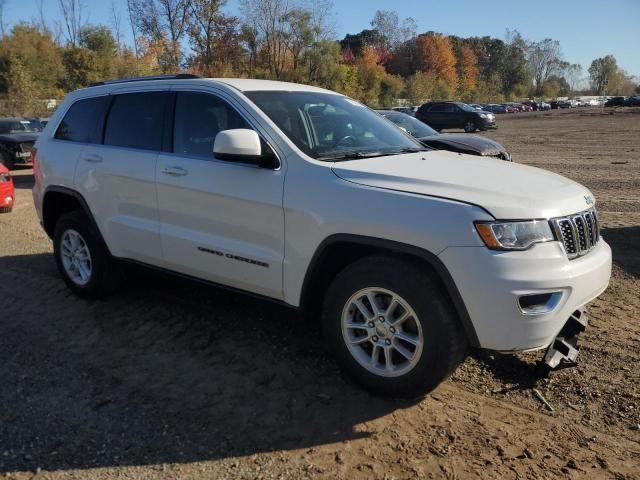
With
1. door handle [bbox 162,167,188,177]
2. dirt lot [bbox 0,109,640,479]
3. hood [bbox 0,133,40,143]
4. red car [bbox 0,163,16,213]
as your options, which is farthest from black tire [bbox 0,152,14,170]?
door handle [bbox 162,167,188,177]

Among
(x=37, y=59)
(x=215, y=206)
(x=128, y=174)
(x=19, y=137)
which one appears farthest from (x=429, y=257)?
(x=37, y=59)

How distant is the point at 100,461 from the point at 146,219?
2.05 metres

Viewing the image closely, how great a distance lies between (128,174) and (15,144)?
13946 mm

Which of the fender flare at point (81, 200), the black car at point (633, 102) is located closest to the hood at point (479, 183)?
the fender flare at point (81, 200)

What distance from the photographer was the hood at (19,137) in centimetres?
1645

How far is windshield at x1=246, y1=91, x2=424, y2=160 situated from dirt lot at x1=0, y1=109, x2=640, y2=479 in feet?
4.84

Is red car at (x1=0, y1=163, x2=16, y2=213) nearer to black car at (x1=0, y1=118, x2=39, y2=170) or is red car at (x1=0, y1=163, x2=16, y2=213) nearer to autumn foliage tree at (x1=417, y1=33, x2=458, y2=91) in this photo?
black car at (x1=0, y1=118, x2=39, y2=170)

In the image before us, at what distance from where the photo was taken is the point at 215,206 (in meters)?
3.93

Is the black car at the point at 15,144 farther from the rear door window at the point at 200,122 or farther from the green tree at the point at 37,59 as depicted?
the green tree at the point at 37,59

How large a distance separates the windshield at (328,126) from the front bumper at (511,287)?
1262mm

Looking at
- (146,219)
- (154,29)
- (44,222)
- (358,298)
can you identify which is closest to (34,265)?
(44,222)

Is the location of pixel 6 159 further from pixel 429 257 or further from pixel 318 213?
pixel 429 257

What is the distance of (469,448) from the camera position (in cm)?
298

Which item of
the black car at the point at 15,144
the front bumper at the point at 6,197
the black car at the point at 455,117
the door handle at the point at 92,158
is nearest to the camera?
the door handle at the point at 92,158
